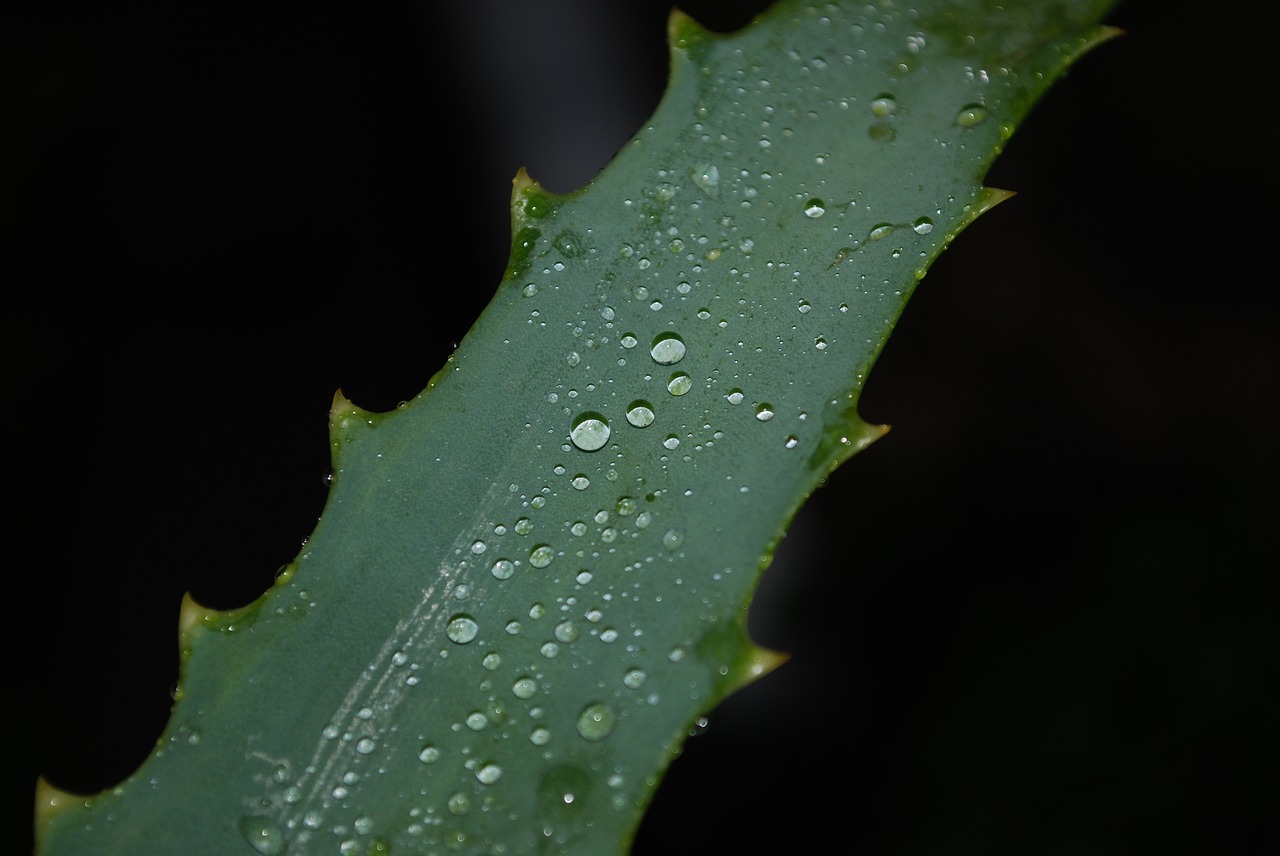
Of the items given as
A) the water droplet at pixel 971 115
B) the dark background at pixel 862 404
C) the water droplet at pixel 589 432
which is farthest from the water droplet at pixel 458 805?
the dark background at pixel 862 404

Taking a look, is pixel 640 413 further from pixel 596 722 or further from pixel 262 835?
pixel 262 835

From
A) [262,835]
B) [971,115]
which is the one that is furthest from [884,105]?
[262,835]

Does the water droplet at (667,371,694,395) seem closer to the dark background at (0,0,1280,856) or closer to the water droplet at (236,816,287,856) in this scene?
the water droplet at (236,816,287,856)

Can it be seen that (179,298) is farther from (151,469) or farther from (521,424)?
(521,424)

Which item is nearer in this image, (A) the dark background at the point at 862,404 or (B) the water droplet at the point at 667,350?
(B) the water droplet at the point at 667,350

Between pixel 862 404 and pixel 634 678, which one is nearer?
pixel 634 678

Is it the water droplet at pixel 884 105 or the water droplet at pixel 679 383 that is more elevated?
the water droplet at pixel 884 105

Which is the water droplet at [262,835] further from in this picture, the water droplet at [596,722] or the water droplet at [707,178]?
the water droplet at [707,178]
